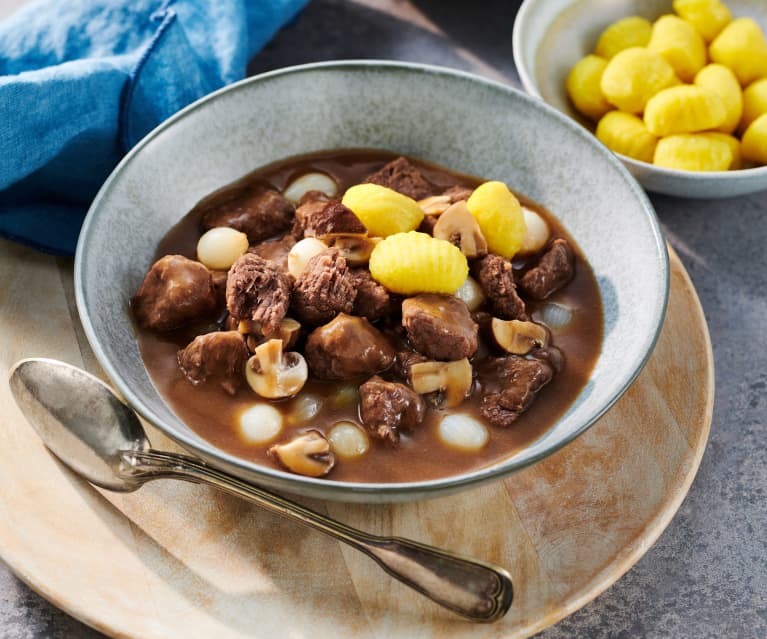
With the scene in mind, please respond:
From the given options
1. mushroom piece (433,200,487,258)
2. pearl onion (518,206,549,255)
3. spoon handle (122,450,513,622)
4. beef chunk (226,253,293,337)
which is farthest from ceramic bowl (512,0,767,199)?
spoon handle (122,450,513,622)

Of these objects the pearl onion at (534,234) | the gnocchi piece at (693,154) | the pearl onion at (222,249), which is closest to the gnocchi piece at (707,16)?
the gnocchi piece at (693,154)

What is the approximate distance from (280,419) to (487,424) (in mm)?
477

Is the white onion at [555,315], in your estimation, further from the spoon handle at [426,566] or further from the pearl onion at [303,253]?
the spoon handle at [426,566]

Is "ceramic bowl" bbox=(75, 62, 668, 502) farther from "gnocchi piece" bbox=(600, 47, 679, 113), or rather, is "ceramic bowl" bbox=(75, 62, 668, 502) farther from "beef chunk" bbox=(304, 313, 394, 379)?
"gnocchi piece" bbox=(600, 47, 679, 113)

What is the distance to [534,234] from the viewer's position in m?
2.38

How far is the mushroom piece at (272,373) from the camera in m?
2.01

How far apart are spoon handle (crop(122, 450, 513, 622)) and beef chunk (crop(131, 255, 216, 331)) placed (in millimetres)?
462

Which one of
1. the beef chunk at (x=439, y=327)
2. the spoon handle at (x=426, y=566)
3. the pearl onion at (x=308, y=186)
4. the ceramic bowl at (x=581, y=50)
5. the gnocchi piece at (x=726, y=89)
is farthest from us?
the gnocchi piece at (x=726, y=89)

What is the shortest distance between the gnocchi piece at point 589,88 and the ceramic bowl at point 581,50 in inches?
1.8

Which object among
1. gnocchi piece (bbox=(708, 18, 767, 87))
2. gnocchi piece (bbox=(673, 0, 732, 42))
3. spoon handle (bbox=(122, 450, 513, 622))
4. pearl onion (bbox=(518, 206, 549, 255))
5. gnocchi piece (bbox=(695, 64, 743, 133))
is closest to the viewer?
spoon handle (bbox=(122, 450, 513, 622))

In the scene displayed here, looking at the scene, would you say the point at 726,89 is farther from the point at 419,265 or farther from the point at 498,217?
the point at 419,265

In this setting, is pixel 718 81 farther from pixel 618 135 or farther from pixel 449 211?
pixel 449 211

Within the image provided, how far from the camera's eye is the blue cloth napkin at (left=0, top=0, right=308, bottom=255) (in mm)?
2400

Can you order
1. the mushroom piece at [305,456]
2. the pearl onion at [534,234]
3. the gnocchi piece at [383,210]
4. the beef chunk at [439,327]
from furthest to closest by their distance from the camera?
the pearl onion at [534,234] < the gnocchi piece at [383,210] < the beef chunk at [439,327] < the mushroom piece at [305,456]
